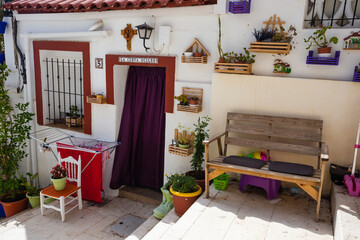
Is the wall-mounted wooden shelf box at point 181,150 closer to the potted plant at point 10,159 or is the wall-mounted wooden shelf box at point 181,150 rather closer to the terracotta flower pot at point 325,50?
the terracotta flower pot at point 325,50

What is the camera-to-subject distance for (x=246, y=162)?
436 cm

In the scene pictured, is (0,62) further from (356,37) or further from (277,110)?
(356,37)

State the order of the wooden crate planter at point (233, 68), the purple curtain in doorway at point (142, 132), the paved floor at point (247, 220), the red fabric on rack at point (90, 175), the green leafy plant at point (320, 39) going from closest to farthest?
the paved floor at point (247, 220) → the green leafy plant at point (320, 39) → the wooden crate planter at point (233, 68) → the red fabric on rack at point (90, 175) → the purple curtain in doorway at point (142, 132)

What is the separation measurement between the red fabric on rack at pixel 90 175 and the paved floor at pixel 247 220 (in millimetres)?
2052

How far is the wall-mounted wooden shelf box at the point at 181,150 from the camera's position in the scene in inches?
209

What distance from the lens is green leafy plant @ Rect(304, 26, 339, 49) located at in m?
4.28

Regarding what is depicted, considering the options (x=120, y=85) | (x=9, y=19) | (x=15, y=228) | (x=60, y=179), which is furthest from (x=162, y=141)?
(x=9, y=19)

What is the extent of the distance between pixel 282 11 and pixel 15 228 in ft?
18.5

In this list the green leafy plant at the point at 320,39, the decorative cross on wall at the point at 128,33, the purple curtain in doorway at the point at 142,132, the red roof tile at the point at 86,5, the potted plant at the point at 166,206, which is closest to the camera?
the green leafy plant at the point at 320,39

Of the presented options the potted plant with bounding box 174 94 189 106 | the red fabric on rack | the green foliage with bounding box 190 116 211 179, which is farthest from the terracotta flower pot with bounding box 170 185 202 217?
the red fabric on rack

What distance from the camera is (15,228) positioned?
17.7ft

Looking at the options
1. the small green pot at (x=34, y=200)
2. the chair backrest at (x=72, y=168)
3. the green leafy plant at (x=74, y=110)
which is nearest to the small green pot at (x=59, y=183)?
the chair backrest at (x=72, y=168)

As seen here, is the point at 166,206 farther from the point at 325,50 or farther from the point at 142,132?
the point at 325,50

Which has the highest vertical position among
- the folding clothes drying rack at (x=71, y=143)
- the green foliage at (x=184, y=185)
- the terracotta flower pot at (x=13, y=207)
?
the folding clothes drying rack at (x=71, y=143)
